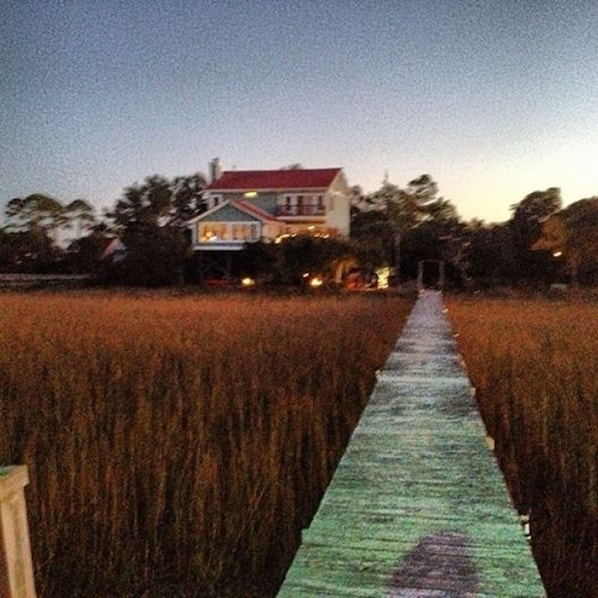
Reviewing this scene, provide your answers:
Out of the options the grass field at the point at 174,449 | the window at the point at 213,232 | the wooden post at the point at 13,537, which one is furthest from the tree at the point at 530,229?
the wooden post at the point at 13,537

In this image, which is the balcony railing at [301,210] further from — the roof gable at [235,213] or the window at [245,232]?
the window at [245,232]

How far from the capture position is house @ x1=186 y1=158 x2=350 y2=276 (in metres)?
32.2

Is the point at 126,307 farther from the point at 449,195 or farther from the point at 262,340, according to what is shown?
the point at 449,195

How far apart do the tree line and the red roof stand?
10.4ft

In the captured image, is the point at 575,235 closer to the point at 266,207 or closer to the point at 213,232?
the point at 266,207

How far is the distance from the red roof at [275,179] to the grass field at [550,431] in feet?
72.1

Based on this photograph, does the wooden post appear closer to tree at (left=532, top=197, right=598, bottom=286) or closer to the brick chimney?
tree at (left=532, top=197, right=598, bottom=286)

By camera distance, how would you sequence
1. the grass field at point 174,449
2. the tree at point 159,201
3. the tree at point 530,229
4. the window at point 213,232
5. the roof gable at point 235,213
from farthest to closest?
the tree at point 159,201 < the tree at point 530,229 < the window at point 213,232 < the roof gable at point 235,213 < the grass field at point 174,449

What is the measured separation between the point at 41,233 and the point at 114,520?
44155mm

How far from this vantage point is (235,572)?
12.8 feet

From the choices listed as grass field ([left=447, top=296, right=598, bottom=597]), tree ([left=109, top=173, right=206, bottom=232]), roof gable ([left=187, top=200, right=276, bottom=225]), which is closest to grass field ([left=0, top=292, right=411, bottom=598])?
grass field ([left=447, top=296, right=598, bottom=597])

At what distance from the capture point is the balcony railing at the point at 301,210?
110 feet

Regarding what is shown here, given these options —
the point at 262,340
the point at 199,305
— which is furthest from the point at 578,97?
the point at 262,340

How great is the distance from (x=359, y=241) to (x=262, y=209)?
243 inches
